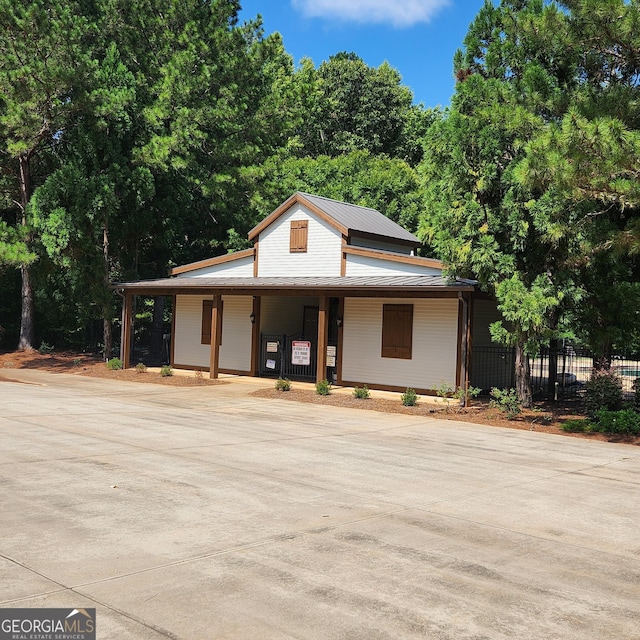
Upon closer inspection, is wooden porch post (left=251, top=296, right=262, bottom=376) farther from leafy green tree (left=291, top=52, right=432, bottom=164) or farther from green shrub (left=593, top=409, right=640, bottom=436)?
leafy green tree (left=291, top=52, right=432, bottom=164)

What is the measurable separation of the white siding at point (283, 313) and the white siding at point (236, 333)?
0.56 metres

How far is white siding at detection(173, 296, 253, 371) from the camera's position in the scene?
1006 inches

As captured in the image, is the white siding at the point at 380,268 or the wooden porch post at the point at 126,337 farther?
the wooden porch post at the point at 126,337

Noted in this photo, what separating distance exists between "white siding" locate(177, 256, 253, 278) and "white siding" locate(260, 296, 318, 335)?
4.02ft

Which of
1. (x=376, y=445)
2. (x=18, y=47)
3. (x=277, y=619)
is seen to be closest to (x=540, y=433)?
(x=376, y=445)

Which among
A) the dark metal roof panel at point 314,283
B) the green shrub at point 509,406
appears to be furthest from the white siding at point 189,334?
the green shrub at point 509,406

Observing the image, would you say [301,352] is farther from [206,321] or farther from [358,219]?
[206,321]

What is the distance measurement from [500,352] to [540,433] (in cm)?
744

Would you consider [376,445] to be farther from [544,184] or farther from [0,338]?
[0,338]

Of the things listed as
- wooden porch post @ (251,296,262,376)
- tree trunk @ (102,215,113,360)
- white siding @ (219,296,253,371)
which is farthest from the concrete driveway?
tree trunk @ (102,215,113,360)

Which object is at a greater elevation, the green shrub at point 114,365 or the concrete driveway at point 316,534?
the green shrub at point 114,365

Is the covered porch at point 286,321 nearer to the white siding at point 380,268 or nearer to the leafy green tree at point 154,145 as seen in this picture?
the white siding at point 380,268

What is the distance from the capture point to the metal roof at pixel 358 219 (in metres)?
23.1

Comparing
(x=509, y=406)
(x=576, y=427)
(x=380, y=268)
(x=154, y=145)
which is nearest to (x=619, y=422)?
(x=576, y=427)
